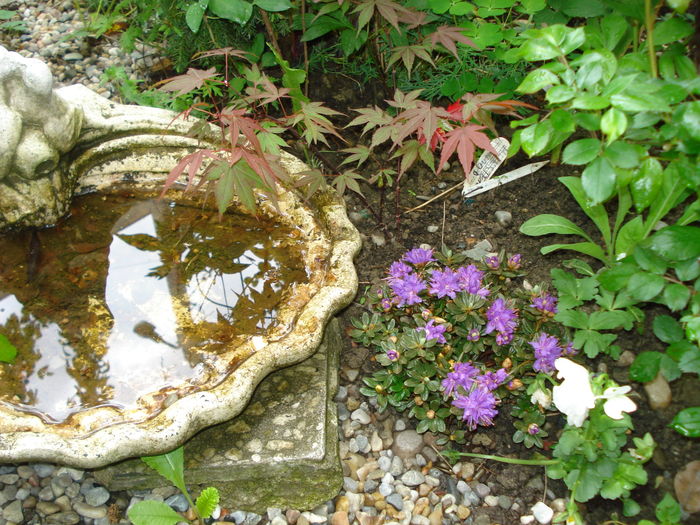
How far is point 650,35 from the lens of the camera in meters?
1.76

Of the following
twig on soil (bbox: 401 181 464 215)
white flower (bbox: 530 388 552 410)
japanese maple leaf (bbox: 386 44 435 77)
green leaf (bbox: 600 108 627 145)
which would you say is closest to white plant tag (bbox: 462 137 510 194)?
twig on soil (bbox: 401 181 464 215)

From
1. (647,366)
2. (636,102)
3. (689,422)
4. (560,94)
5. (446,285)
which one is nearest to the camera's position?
(636,102)

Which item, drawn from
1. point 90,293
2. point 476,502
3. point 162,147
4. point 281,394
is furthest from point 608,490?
point 162,147

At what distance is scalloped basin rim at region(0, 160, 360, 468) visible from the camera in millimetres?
1711

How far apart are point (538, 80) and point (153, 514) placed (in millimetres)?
1659

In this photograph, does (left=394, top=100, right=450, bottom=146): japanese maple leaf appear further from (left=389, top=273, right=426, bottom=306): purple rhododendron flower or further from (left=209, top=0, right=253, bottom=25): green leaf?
(left=209, top=0, right=253, bottom=25): green leaf

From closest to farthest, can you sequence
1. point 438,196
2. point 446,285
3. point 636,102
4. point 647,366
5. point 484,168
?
point 636,102 → point 647,366 → point 446,285 → point 484,168 → point 438,196

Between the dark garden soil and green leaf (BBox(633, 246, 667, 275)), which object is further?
the dark garden soil

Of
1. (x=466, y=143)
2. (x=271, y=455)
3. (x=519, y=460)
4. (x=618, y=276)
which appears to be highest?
(x=466, y=143)

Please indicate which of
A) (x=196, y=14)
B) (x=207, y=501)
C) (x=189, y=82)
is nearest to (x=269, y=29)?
(x=196, y=14)

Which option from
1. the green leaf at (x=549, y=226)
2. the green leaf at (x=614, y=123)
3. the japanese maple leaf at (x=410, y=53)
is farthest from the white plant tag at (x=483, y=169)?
the green leaf at (x=614, y=123)

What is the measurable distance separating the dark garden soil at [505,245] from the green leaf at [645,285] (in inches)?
20.1

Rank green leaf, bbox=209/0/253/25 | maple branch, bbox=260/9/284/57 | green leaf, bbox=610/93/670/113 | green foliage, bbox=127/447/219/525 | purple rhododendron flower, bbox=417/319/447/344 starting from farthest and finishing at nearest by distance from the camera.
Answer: maple branch, bbox=260/9/284/57
green leaf, bbox=209/0/253/25
purple rhododendron flower, bbox=417/319/447/344
green foliage, bbox=127/447/219/525
green leaf, bbox=610/93/670/113

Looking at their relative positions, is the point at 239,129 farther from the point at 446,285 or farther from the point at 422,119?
the point at 446,285
